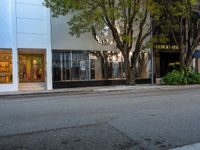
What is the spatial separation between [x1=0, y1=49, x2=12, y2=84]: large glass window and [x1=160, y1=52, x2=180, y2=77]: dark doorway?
1370cm

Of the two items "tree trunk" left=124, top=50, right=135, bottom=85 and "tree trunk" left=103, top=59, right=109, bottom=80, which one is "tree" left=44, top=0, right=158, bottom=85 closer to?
"tree trunk" left=124, top=50, right=135, bottom=85

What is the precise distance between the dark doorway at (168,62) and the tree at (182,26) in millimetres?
1967

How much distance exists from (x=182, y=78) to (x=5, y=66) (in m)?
13.7

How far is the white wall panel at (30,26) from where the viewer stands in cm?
2322

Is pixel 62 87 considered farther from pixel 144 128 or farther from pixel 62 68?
pixel 144 128

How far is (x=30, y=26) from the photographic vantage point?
77.4ft

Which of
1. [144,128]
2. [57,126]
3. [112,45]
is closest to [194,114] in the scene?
[144,128]

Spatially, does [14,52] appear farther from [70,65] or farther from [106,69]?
[106,69]

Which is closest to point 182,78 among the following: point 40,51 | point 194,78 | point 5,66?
point 194,78

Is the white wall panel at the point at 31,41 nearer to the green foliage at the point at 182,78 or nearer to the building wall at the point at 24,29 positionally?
the building wall at the point at 24,29

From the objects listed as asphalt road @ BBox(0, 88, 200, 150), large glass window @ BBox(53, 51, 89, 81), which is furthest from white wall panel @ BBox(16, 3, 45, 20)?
asphalt road @ BBox(0, 88, 200, 150)

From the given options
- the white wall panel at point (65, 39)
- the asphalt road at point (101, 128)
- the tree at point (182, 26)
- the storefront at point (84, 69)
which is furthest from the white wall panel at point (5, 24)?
the asphalt road at point (101, 128)

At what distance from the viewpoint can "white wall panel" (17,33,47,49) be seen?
23156 millimetres

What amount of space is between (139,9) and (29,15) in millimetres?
8103
